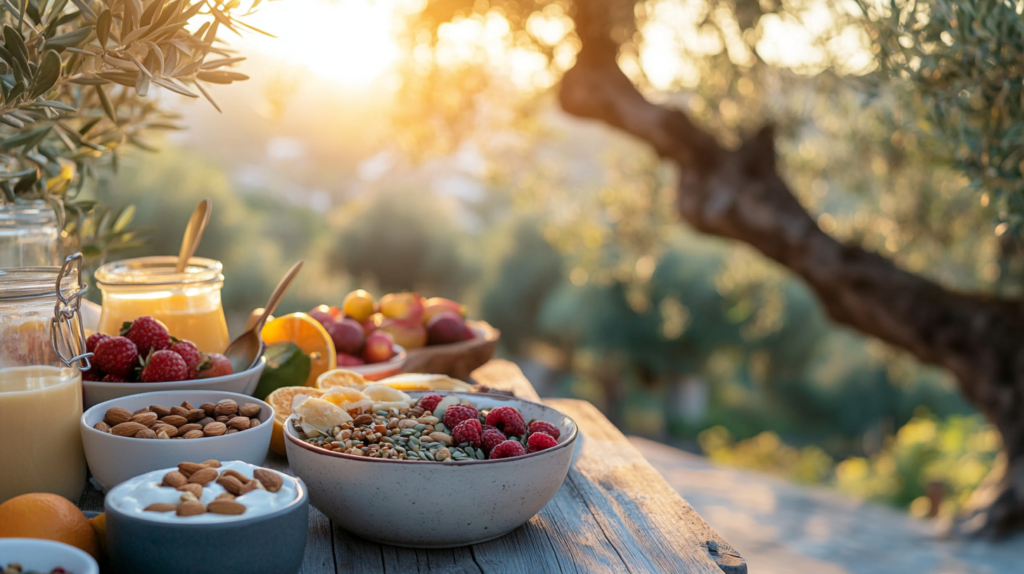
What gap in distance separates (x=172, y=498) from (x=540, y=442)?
0.52 meters

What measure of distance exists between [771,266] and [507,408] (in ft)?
20.8

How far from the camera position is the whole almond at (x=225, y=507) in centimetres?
89

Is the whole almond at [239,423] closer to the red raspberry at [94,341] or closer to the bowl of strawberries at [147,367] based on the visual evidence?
the bowl of strawberries at [147,367]

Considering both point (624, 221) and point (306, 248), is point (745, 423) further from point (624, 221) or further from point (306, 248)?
point (624, 221)

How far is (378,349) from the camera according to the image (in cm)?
199

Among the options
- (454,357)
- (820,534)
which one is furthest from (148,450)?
(820,534)

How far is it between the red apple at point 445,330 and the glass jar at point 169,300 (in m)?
0.74

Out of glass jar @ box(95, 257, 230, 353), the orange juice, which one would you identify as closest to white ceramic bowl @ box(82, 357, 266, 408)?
the orange juice

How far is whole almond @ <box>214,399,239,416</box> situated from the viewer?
1231 millimetres

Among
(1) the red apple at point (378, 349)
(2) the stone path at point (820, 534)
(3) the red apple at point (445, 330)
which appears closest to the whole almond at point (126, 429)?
(1) the red apple at point (378, 349)

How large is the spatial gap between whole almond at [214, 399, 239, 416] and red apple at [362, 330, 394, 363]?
74 cm

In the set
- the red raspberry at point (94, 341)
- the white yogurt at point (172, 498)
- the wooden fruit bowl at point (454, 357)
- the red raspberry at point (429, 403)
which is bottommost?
the wooden fruit bowl at point (454, 357)

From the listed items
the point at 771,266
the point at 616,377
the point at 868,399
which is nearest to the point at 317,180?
the point at 616,377

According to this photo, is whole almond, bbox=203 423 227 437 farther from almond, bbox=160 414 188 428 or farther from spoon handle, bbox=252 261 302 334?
spoon handle, bbox=252 261 302 334
